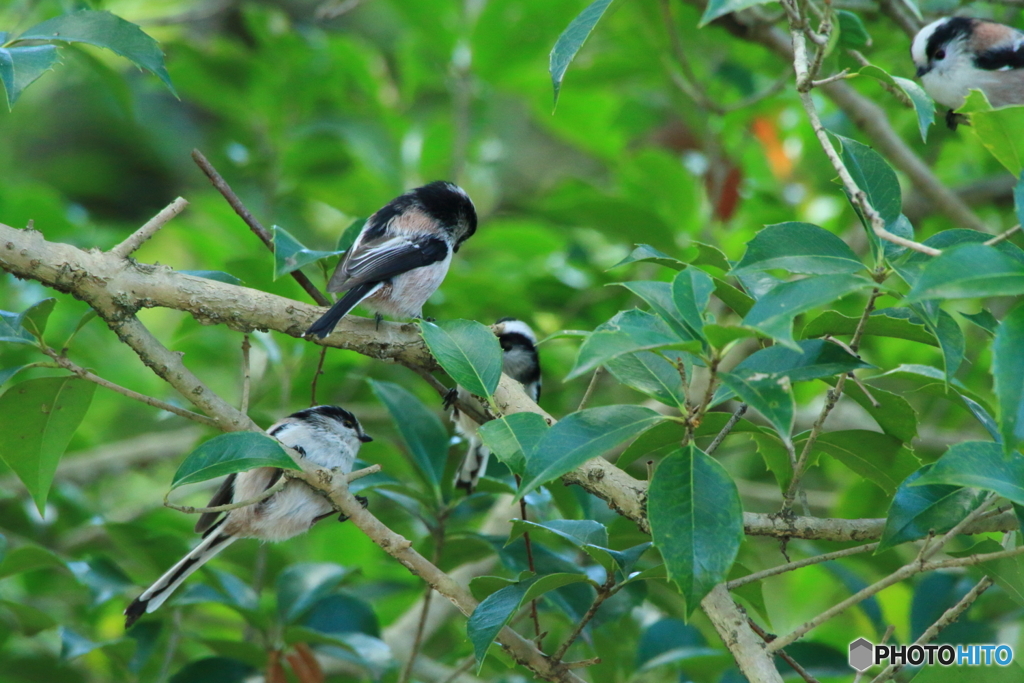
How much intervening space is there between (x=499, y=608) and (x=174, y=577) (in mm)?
1198

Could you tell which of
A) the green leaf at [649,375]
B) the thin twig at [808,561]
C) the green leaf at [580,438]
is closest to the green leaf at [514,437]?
the green leaf at [580,438]

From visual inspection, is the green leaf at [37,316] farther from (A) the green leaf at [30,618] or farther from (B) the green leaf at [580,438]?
(B) the green leaf at [580,438]

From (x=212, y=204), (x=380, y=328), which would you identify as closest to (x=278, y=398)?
(x=212, y=204)

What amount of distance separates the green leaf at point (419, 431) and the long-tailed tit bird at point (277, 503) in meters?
0.23

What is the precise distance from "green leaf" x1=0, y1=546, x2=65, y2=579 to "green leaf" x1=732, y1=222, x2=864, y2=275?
217 centimetres

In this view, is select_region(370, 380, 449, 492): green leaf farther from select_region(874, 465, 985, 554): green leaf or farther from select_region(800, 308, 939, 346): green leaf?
select_region(874, 465, 985, 554): green leaf

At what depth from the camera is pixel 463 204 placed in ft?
11.0

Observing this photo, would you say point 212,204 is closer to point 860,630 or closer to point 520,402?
point 520,402

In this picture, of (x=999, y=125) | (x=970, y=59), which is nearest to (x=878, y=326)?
(x=999, y=125)

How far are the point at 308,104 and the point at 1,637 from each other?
286 centimetres

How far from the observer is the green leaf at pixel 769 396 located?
51.9 inches

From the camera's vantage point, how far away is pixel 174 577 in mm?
2434

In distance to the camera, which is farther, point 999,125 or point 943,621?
point 943,621

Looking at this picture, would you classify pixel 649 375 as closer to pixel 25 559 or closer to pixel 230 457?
pixel 230 457
